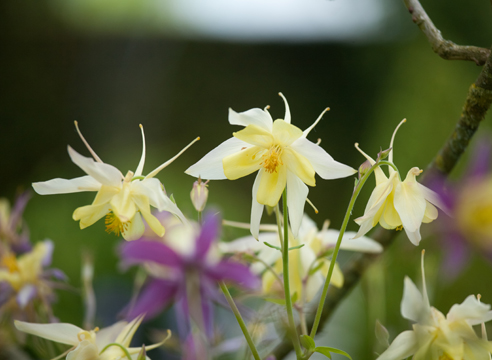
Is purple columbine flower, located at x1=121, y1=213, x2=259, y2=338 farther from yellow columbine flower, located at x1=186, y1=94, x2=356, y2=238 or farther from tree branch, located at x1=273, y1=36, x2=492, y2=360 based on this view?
tree branch, located at x1=273, y1=36, x2=492, y2=360

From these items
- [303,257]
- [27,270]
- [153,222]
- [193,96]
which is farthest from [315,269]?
[193,96]

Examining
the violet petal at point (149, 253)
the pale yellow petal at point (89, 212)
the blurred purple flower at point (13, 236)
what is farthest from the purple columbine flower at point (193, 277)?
the blurred purple flower at point (13, 236)

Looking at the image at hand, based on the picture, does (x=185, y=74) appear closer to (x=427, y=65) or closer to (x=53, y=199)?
(x=53, y=199)

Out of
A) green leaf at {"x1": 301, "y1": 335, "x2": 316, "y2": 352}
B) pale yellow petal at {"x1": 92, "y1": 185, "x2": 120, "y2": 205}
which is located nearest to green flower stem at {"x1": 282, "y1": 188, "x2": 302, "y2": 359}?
green leaf at {"x1": 301, "y1": 335, "x2": 316, "y2": 352}

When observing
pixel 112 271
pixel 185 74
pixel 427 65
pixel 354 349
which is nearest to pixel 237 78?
pixel 185 74

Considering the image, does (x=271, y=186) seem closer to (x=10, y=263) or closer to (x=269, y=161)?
(x=269, y=161)

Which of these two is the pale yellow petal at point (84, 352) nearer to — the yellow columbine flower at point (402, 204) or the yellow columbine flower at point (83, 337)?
the yellow columbine flower at point (83, 337)
